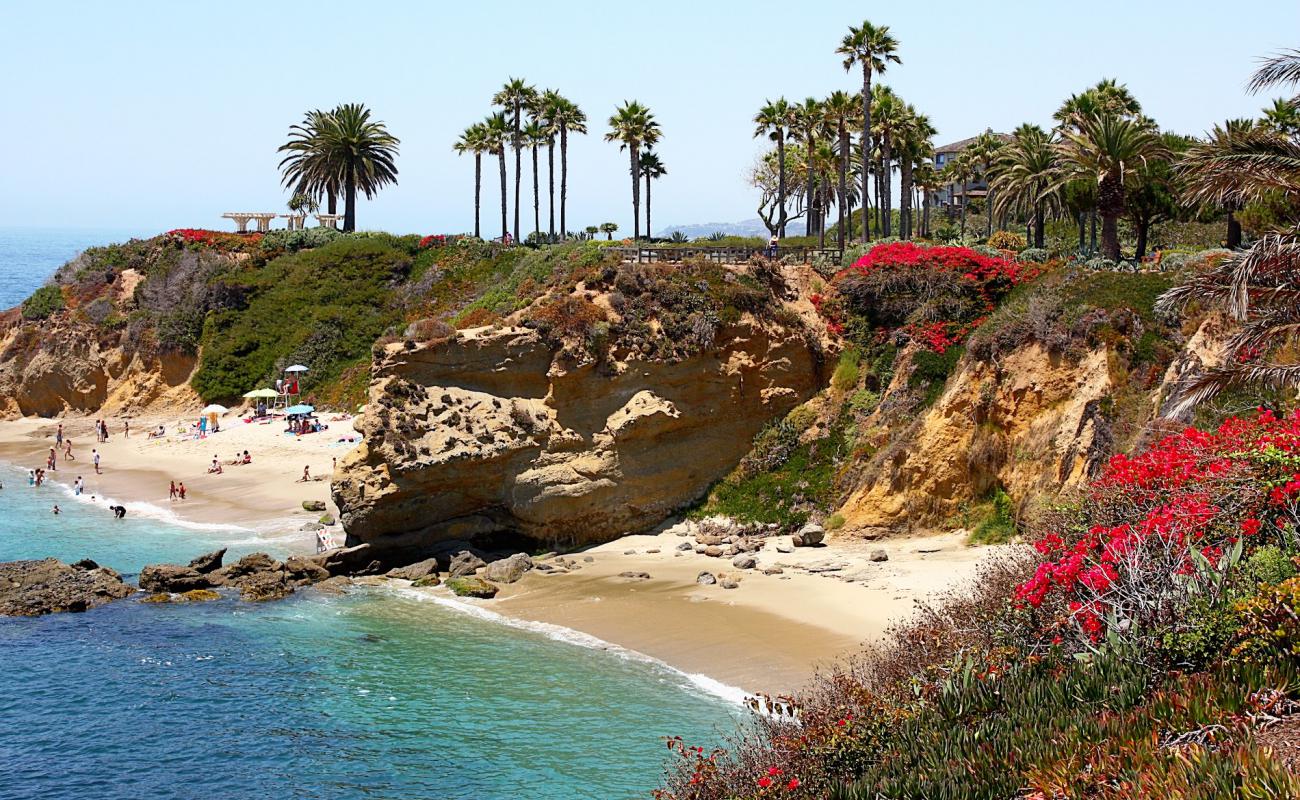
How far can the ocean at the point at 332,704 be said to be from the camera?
21.9m

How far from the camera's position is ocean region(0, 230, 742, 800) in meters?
21.9

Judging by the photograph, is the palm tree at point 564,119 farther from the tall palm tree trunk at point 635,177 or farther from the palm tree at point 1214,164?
the palm tree at point 1214,164

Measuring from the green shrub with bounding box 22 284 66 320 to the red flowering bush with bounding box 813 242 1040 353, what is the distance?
4731 cm

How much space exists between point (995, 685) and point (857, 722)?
1.84 meters

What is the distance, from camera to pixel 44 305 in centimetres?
6794

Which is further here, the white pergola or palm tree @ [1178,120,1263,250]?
the white pergola

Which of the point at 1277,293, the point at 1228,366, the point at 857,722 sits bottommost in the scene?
the point at 857,722

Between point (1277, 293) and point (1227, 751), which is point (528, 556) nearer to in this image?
point (1277, 293)

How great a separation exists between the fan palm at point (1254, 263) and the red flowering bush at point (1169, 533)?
1972 millimetres

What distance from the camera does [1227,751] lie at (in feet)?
38.2

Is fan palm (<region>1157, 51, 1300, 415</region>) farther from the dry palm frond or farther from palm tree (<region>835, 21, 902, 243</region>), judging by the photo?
palm tree (<region>835, 21, 902, 243</region>)

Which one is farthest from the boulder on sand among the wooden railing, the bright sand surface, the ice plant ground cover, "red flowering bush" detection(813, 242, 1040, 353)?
the ice plant ground cover

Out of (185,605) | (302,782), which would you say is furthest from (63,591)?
(302,782)

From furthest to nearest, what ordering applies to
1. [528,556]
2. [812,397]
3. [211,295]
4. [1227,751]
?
[211,295]
[812,397]
[528,556]
[1227,751]
